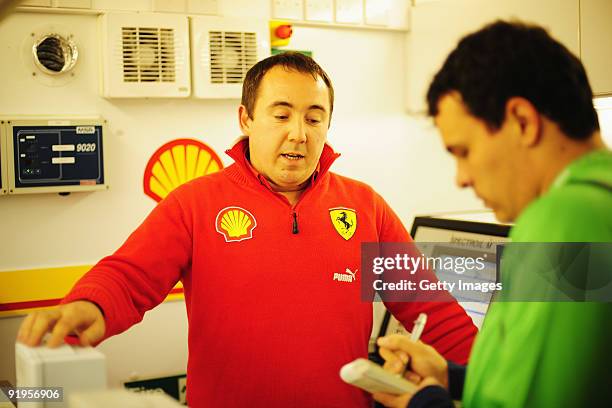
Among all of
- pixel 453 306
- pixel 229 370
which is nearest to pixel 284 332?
pixel 229 370

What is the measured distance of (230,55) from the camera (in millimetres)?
3078

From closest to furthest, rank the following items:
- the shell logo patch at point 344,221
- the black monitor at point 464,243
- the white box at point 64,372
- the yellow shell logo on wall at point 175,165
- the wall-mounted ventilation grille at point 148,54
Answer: the white box at point 64,372
the shell logo patch at point 344,221
the black monitor at point 464,243
the wall-mounted ventilation grille at point 148,54
the yellow shell logo on wall at point 175,165

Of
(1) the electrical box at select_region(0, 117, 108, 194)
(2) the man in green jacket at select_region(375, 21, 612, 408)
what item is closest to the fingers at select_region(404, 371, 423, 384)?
(2) the man in green jacket at select_region(375, 21, 612, 408)

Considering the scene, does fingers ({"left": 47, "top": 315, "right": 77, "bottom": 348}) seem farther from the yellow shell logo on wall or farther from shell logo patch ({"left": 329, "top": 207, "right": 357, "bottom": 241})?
the yellow shell logo on wall

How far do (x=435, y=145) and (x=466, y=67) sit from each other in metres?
2.68

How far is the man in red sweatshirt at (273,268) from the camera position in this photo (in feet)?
5.92

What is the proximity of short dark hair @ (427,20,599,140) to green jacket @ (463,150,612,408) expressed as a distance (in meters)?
0.08

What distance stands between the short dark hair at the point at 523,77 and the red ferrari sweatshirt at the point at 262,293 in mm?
925

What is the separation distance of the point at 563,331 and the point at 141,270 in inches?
43.3

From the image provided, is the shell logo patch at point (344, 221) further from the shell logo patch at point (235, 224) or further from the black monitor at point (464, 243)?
the black monitor at point (464, 243)

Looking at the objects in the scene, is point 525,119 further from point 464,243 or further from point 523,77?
point 464,243

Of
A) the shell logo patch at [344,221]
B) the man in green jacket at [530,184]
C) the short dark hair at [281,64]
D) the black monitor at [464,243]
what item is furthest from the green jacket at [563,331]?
the black monitor at [464,243]

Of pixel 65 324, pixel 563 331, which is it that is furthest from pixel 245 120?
pixel 563 331

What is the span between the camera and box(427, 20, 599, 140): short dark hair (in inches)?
39.8
